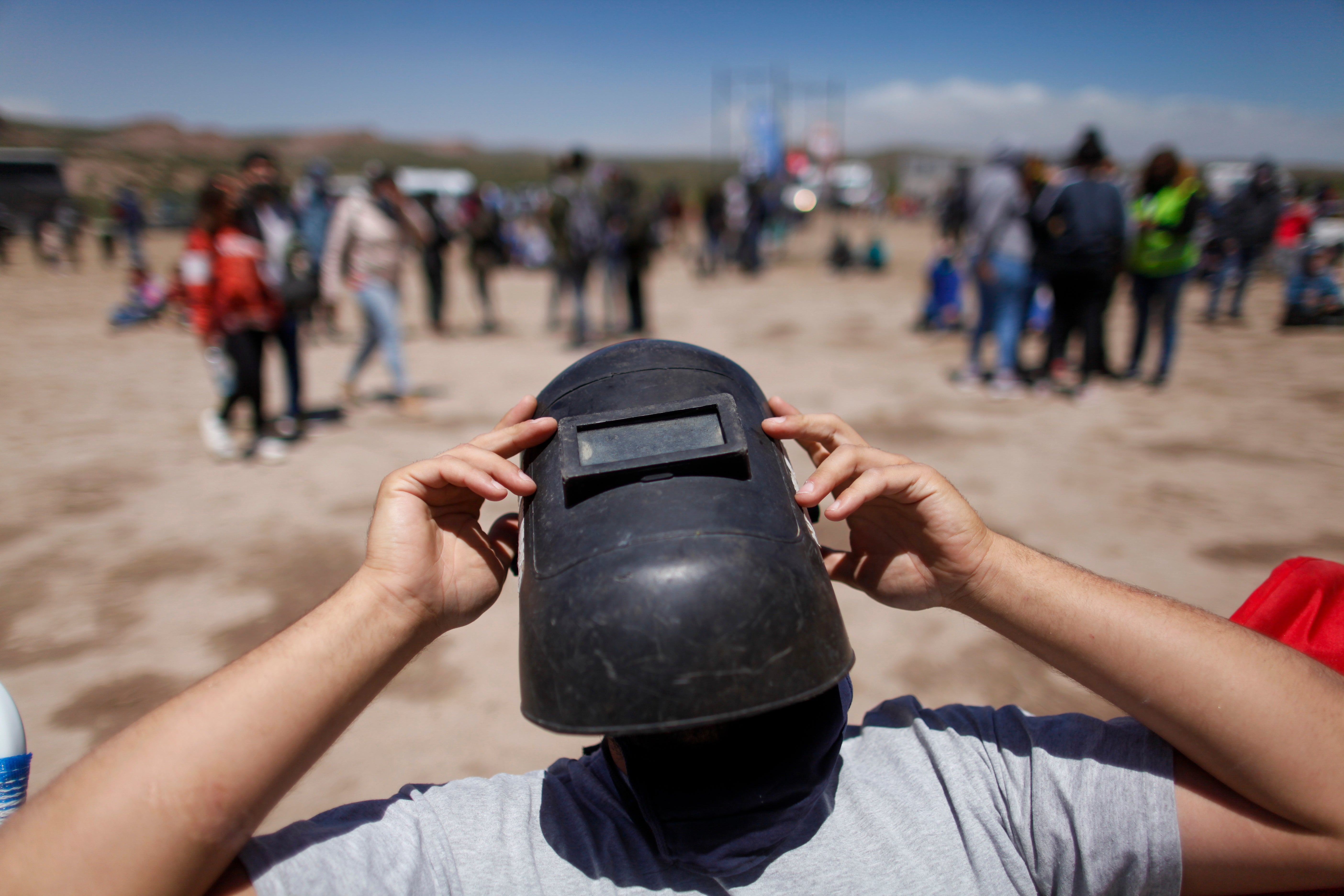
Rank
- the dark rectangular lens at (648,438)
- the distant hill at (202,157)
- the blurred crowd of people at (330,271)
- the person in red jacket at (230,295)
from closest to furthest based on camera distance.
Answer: the dark rectangular lens at (648,438), the person in red jacket at (230,295), the blurred crowd of people at (330,271), the distant hill at (202,157)

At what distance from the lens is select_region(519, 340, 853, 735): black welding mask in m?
0.97

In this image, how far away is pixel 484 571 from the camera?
142 centimetres

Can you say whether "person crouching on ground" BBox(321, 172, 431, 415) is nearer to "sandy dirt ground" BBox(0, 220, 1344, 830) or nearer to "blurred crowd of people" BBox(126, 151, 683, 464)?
"blurred crowd of people" BBox(126, 151, 683, 464)

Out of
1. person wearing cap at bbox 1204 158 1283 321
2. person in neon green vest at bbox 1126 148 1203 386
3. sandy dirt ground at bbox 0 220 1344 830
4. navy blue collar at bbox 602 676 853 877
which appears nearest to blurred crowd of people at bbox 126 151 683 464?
sandy dirt ground at bbox 0 220 1344 830

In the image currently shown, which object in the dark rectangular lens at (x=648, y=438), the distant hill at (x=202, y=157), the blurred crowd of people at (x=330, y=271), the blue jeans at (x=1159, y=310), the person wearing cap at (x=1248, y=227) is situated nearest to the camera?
A: the dark rectangular lens at (x=648, y=438)

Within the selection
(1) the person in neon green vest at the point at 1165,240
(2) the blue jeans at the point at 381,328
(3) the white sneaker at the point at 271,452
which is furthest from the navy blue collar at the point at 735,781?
(1) the person in neon green vest at the point at 1165,240

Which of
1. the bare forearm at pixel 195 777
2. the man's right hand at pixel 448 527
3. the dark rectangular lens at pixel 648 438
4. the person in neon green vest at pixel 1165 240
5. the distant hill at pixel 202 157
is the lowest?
the bare forearm at pixel 195 777

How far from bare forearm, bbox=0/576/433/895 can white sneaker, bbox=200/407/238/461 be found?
4905mm

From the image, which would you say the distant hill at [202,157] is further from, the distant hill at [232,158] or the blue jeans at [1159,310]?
the blue jeans at [1159,310]

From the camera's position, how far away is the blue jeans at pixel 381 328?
596 centimetres

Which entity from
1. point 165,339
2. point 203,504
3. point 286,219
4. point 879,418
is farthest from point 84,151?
point 879,418

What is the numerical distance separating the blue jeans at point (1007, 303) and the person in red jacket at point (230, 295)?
18.9 ft

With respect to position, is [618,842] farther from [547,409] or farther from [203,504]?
[203,504]

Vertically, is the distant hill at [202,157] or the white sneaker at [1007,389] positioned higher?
the distant hill at [202,157]
